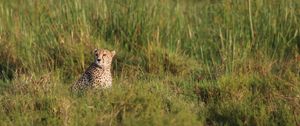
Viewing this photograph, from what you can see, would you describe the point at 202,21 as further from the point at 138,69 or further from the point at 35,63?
the point at 35,63

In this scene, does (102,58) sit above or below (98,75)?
above

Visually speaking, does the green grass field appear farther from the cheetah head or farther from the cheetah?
the cheetah head

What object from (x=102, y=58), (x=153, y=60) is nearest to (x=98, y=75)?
(x=102, y=58)

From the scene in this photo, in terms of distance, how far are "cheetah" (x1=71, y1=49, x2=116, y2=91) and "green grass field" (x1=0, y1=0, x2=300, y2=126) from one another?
Answer: 10 centimetres

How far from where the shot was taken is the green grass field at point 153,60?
5.27 meters

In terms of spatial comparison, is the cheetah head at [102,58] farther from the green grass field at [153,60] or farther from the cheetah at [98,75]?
the green grass field at [153,60]

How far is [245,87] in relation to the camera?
5832 mm

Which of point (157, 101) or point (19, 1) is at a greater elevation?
point (19, 1)

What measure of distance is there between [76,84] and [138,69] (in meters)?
0.99

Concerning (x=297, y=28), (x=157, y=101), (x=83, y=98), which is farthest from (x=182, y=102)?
(x=297, y=28)

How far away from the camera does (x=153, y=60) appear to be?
6.92 metres

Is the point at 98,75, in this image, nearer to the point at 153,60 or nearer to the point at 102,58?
the point at 102,58

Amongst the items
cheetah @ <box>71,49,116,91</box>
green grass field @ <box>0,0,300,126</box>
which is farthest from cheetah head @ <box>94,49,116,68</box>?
green grass field @ <box>0,0,300,126</box>

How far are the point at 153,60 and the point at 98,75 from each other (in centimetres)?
109
